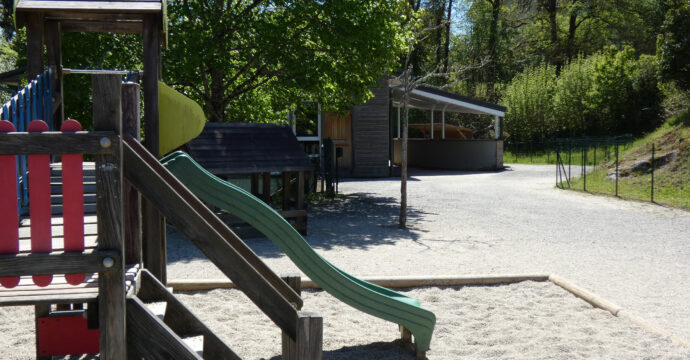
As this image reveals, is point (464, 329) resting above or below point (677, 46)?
below

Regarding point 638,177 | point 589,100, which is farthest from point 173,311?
point 589,100

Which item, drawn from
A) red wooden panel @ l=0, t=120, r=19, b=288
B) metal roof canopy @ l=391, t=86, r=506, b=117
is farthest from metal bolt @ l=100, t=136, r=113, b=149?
metal roof canopy @ l=391, t=86, r=506, b=117

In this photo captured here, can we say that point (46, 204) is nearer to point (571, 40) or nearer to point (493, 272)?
point (493, 272)

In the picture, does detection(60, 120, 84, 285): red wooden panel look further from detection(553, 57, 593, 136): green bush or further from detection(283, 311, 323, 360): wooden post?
detection(553, 57, 593, 136): green bush

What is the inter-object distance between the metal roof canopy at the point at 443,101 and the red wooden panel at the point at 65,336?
1948 centimetres

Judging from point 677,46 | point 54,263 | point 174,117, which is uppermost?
point 677,46

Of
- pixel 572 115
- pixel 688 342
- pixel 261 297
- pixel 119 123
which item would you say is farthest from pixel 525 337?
pixel 572 115

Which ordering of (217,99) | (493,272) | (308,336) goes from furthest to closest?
(217,99)
(493,272)
(308,336)

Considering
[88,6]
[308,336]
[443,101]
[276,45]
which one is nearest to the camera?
[308,336]

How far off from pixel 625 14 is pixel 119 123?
47.2 m

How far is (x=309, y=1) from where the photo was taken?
38.9 feet

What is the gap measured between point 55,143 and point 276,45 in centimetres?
967

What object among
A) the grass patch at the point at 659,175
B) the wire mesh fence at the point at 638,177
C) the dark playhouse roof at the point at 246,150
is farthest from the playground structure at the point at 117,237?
the wire mesh fence at the point at 638,177

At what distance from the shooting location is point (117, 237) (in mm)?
2412
